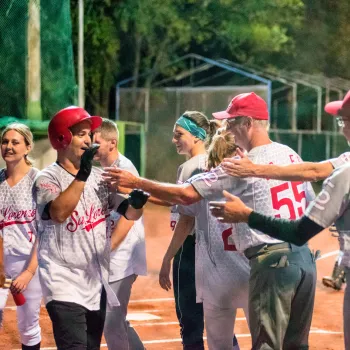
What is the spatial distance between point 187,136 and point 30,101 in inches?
396

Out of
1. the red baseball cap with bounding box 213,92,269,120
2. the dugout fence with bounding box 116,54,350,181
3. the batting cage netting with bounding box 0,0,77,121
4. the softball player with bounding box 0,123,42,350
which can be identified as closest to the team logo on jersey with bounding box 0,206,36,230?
the softball player with bounding box 0,123,42,350

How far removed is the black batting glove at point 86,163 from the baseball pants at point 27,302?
177 centimetres

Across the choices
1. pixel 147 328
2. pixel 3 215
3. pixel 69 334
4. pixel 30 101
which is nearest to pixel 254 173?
pixel 69 334

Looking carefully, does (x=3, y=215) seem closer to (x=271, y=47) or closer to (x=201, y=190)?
(x=201, y=190)

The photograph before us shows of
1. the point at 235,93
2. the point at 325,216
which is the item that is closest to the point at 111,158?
the point at 325,216

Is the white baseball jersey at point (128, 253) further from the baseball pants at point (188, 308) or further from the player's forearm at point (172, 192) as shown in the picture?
the player's forearm at point (172, 192)

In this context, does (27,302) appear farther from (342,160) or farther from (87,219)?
(342,160)

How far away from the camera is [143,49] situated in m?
36.6

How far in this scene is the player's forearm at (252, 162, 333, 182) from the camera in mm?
5118

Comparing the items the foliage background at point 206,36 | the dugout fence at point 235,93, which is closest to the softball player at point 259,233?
the dugout fence at point 235,93

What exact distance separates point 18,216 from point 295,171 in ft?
7.59

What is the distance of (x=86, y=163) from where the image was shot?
203 inches

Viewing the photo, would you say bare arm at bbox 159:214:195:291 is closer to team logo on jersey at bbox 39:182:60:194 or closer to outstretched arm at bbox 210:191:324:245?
team logo on jersey at bbox 39:182:60:194

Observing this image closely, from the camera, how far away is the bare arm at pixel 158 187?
210 inches
